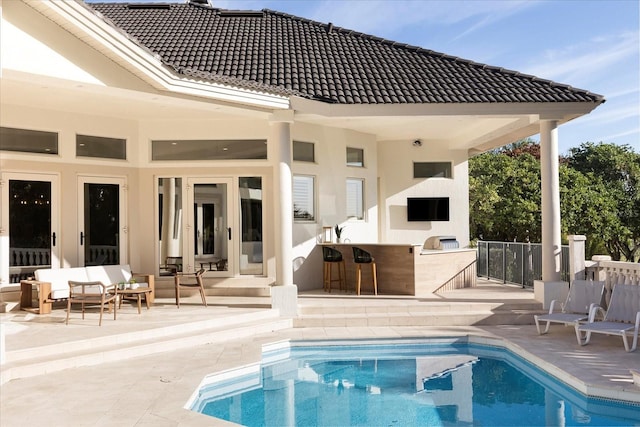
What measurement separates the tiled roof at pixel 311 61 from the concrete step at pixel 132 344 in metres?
3.82

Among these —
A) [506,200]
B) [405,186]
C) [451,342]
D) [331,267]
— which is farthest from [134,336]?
[506,200]

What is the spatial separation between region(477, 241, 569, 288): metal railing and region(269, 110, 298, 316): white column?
5296 mm

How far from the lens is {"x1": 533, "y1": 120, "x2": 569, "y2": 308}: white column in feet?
34.3

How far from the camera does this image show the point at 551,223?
10.6 metres

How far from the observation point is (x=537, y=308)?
10.5m

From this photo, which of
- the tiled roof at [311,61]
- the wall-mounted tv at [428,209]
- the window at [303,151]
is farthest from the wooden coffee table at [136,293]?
the wall-mounted tv at [428,209]

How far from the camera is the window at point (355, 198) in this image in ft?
44.9

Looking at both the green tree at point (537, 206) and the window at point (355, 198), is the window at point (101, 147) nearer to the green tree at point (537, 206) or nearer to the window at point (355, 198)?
the window at point (355, 198)

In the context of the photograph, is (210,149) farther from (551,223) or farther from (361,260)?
(551,223)

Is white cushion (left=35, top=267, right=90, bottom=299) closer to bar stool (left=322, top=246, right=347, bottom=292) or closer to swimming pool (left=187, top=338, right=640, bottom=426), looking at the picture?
swimming pool (left=187, top=338, right=640, bottom=426)

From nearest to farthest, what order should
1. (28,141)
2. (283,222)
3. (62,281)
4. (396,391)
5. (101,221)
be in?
1. (396,391)
2. (62,281)
3. (283,222)
4. (28,141)
5. (101,221)

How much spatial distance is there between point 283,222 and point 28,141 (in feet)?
16.2

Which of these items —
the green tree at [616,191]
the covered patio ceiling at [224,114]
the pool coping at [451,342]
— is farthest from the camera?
the green tree at [616,191]

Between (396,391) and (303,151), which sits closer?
(396,391)
